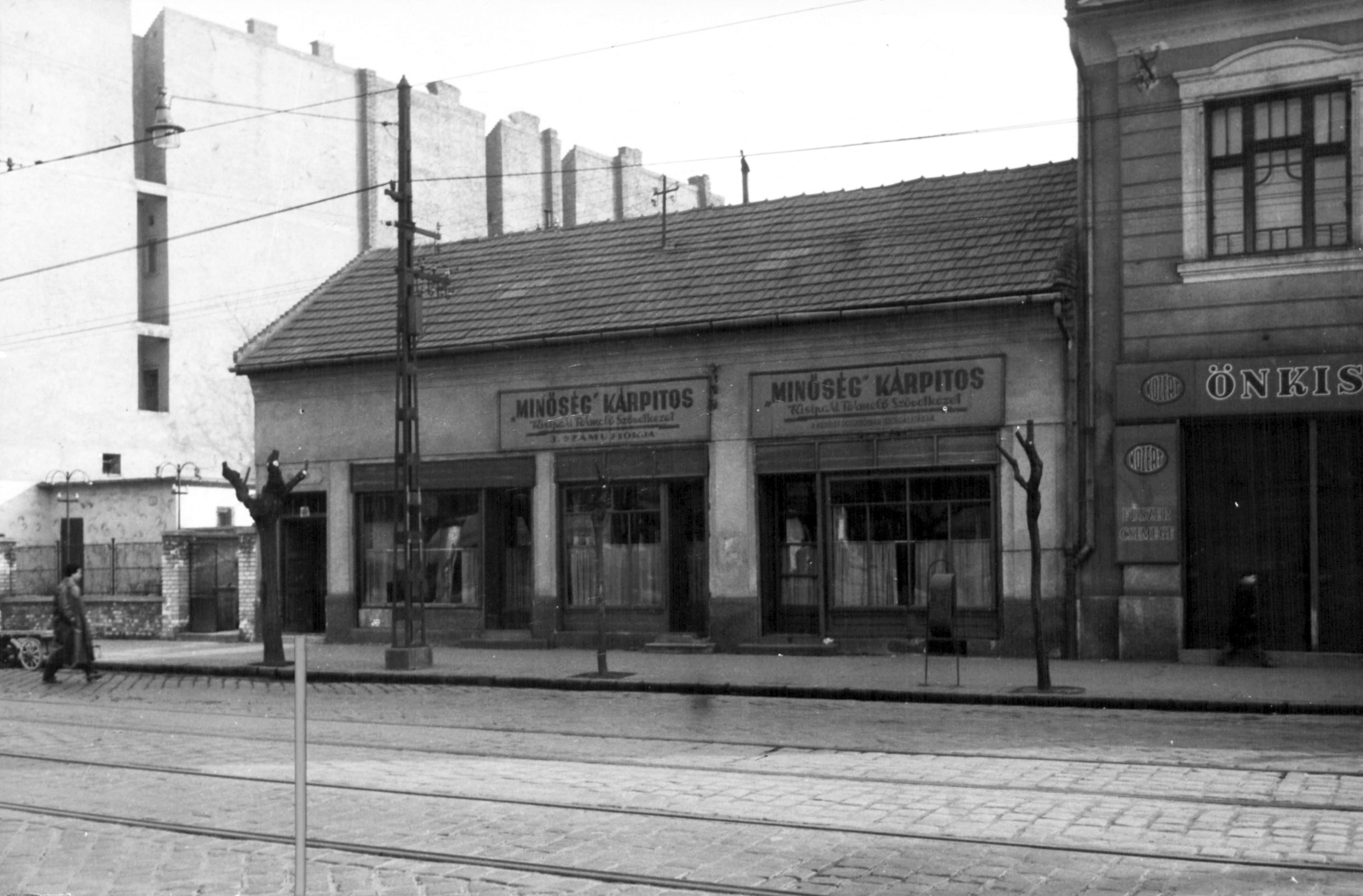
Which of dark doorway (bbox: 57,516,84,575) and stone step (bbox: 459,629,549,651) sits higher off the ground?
dark doorway (bbox: 57,516,84,575)

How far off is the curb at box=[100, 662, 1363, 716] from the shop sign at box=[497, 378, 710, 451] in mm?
5382

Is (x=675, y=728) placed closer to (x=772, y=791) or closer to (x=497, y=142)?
(x=772, y=791)

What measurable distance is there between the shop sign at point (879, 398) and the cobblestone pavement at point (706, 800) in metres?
6.45

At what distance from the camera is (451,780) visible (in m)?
11.1

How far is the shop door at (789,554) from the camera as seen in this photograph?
911 inches

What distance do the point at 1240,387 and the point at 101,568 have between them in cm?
2318

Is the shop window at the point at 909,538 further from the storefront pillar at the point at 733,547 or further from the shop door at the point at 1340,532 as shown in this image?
the shop door at the point at 1340,532

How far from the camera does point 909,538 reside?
73.2 ft

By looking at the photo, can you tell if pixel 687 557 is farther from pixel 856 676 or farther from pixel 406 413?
pixel 856 676

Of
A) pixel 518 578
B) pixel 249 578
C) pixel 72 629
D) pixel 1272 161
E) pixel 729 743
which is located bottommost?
pixel 729 743

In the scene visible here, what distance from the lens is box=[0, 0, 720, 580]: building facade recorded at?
132ft

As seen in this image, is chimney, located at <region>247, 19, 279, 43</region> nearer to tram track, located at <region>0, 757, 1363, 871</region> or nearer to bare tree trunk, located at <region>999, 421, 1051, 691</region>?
bare tree trunk, located at <region>999, 421, 1051, 691</region>

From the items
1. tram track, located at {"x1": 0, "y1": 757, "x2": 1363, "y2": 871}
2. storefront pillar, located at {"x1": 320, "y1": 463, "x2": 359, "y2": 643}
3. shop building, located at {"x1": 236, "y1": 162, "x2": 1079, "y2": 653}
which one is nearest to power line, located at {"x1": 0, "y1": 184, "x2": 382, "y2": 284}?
shop building, located at {"x1": 236, "y1": 162, "x2": 1079, "y2": 653}

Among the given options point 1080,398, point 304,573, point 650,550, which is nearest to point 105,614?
point 304,573
